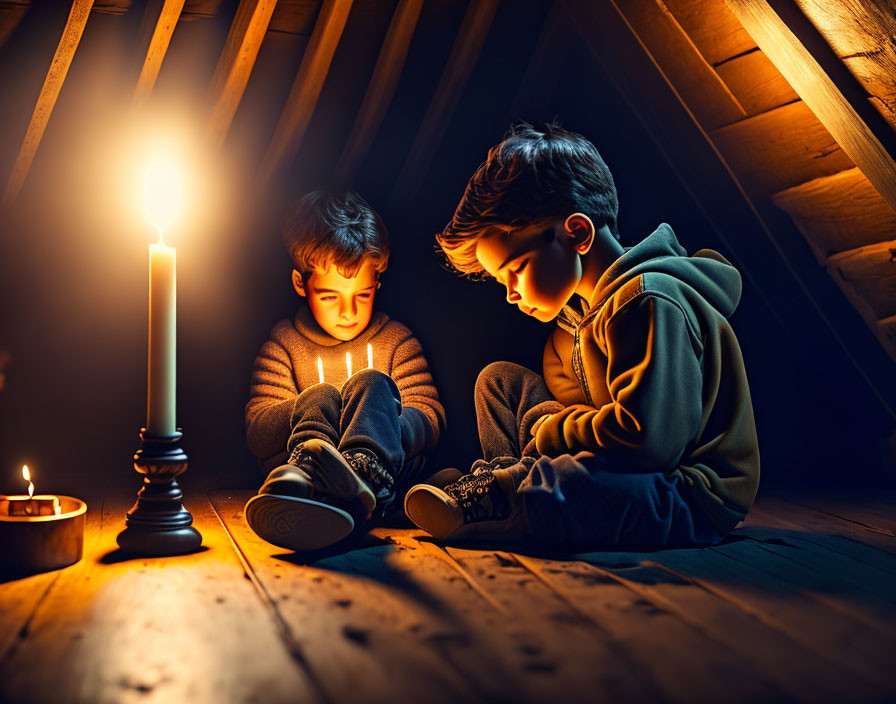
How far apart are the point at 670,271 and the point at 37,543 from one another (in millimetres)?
1233

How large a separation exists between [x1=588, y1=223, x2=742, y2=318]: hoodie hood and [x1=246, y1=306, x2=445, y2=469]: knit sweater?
610 mm

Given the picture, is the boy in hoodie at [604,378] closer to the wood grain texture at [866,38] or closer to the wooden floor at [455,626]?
the wooden floor at [455,626]

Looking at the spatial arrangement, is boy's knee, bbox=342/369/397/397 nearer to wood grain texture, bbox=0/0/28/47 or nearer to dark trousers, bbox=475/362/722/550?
dark trousers, bbox=475/362/722/550

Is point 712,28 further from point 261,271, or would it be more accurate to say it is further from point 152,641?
point 152,641

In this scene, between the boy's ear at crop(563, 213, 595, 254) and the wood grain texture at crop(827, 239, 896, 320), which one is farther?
the wood grain texture at crop(827, 239, 896, 320)

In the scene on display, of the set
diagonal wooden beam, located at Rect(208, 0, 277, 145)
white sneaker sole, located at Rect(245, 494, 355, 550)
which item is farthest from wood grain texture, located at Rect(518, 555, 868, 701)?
diagonal wooden beam, located at Rect(208, 0, 277, 145)

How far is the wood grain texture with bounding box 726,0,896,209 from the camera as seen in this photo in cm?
142

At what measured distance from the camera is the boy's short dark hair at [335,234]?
2025 millimetres

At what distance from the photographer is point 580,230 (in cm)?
166

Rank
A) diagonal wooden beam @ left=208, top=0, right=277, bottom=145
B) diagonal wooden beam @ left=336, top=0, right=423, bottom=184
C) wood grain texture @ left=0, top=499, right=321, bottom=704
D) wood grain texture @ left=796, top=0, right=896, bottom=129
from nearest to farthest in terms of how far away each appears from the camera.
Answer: wood grain texture @ left=0, top=499, right=321, bottom=704
wood grain texture @ left=796, top=0, right=896, bottom=129
diagonal wooden beam @ left=208, top=0, right=277, bottom=145
diagonal wooden beam @ left=336, top=0, right=423, bottom=184

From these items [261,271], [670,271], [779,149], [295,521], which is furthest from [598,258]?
[261,271]

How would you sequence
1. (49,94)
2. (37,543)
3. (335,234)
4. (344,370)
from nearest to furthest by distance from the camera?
(37,543) → (49,94) → (335,234) → (344,370)

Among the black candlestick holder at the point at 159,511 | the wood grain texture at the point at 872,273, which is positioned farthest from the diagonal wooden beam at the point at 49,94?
the wood grain texture at the point at 872,273

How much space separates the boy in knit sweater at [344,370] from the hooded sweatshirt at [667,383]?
0.35 metres
